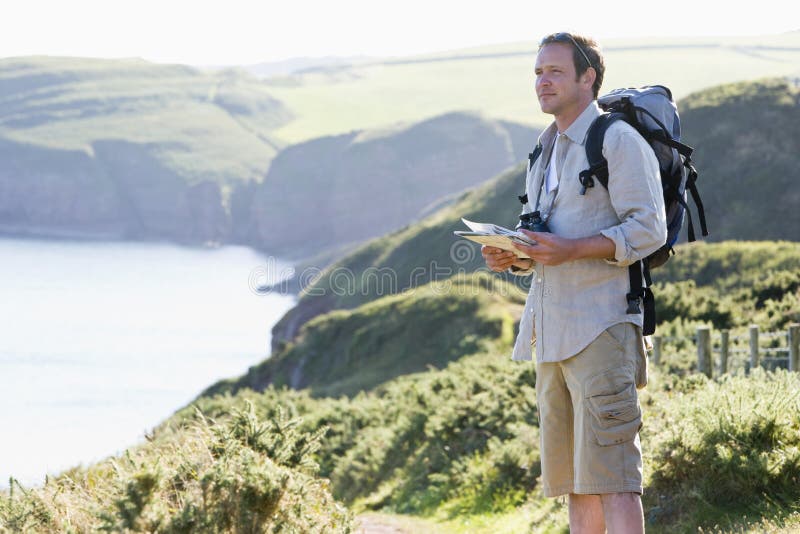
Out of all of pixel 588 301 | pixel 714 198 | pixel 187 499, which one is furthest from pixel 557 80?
pixel 714 198

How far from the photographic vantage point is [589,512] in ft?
13.7

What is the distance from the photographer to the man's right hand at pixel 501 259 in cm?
428

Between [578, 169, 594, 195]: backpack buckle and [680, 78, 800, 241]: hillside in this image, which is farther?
[680, 78, 800, 241]: hillside

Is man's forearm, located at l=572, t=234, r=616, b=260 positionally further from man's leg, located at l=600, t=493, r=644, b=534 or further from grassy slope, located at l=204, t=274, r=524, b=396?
grassy slope, located at l=204, t=274, r=524, b=396

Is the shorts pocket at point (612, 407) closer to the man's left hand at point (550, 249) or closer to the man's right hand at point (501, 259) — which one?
the man's left hand at point (550, 249)

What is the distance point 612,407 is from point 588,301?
0.42 m

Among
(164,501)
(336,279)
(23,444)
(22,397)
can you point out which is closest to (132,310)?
(22,397)

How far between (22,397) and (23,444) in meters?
24.0

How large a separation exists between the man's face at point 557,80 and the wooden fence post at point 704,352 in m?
8.68

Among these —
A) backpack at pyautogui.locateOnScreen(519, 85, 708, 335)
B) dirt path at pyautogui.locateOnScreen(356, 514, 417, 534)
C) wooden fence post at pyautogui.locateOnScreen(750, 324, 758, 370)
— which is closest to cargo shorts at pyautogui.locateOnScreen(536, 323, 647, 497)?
backpack at pyautogui.locateOnScreen(519, 85, 708, 335)

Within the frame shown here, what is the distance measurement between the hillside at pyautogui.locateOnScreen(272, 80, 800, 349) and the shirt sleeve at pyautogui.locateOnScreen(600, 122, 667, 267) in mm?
51512

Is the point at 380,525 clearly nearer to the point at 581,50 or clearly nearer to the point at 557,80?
the point at 557,80

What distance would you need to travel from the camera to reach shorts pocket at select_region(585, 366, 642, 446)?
389 centimetres

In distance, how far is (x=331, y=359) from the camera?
160 ft
